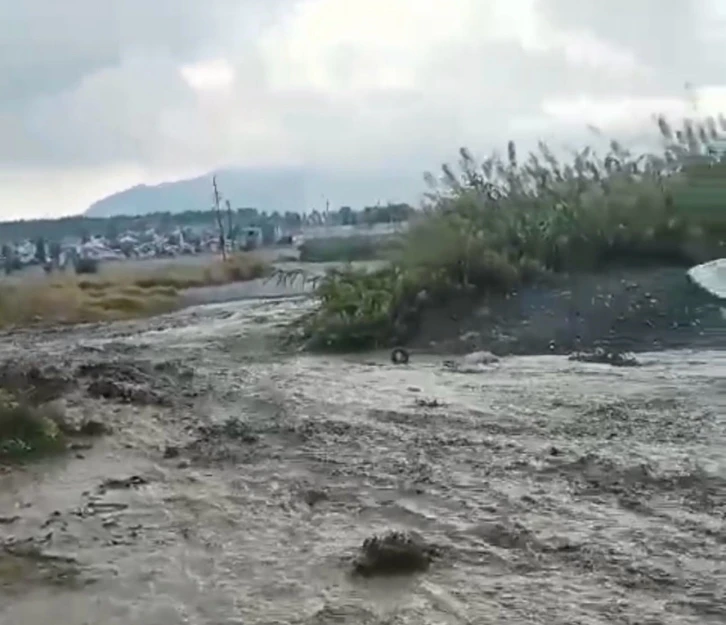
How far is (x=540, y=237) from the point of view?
14180 millimetres

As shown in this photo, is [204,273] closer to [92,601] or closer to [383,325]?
[383,325]

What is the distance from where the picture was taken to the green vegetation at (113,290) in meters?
28.4

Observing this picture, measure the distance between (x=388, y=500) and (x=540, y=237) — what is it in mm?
8899

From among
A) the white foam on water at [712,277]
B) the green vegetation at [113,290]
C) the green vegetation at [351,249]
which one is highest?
the green vegetation at [351,249]

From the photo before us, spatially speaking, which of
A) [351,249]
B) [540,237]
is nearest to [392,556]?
[540,237]

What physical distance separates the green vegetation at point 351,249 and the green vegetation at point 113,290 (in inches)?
303

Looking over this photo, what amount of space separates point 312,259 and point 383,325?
6820mm

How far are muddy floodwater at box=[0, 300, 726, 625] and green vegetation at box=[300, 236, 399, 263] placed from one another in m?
5.53

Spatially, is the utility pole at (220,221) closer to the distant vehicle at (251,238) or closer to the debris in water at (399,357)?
the distant vehicle at (251,238)

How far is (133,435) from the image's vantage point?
8.05m

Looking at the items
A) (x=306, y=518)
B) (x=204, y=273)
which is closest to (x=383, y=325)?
(x=306, y=518)

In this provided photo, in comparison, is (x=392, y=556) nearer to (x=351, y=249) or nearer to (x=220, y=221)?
(x=351, y=249)

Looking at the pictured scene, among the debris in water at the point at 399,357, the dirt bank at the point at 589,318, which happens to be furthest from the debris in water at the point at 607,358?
the debris in water at the point at 399,357

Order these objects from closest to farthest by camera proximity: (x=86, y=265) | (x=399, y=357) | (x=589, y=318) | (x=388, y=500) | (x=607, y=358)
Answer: (x=388, y=500) → (x=607, y=358) → (x=399, y=357) → (x=589, y=318) → (x=86, y=265)
